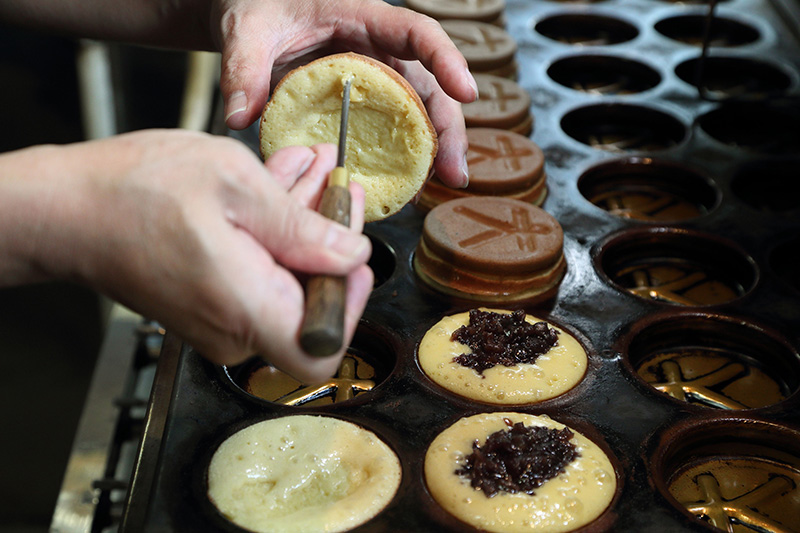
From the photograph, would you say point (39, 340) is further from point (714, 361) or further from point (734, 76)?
point (734, 76)

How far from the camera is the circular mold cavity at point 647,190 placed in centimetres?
337

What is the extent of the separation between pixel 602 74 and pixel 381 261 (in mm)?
2075

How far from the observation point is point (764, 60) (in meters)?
4.29

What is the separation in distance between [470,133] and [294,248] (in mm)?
1897

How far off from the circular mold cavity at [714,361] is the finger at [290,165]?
1134 mm

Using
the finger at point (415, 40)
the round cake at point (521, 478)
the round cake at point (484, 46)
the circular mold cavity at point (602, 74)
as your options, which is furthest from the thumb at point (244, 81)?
the circular mold cavity at point (602, 74)

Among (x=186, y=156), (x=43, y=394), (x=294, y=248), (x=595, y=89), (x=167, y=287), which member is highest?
(x=186, y=156)

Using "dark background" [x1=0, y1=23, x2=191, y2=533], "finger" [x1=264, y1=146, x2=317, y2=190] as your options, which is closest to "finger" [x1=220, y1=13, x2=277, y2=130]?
"finger" [x1=264, y1=146, x2=317, y2=190]

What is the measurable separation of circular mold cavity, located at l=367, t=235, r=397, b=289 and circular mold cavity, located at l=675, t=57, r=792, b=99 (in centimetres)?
223

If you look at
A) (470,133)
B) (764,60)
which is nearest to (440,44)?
(470,133)

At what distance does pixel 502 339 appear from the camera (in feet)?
7.68

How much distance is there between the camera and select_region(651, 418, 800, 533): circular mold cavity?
207cm

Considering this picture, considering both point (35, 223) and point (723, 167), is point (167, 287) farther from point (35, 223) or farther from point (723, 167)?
point (723, 167)

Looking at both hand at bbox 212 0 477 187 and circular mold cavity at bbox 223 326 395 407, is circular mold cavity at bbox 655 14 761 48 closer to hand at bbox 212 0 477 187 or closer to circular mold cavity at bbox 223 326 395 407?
hand at bbox 212 0 477 187
